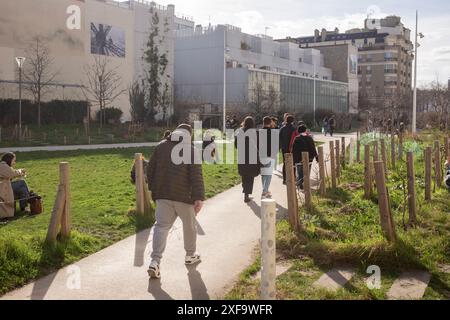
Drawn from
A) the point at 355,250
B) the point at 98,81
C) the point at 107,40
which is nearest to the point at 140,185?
the point at 355,250

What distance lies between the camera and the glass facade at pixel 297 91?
6019 centimetres

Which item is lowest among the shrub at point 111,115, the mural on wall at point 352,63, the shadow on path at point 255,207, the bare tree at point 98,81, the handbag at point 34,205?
the shadow on path at point 255,207

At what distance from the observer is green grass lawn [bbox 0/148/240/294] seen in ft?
21.6

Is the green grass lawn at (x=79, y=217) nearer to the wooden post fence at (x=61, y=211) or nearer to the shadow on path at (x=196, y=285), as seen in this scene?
the wooden post fence at (x=61, y=211)

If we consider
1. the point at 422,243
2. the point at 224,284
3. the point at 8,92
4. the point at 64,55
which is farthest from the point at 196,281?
the point at 64,55

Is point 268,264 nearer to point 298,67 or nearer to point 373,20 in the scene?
point 298,67

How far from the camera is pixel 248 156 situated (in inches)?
443

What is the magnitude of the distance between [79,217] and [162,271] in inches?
137

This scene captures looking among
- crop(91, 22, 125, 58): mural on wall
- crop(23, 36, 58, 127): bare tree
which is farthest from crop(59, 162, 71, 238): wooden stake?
crop(91, 22, 125, 58): mural on wall

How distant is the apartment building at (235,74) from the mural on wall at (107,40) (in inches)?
358

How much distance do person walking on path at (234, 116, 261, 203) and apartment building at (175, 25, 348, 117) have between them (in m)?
43.4

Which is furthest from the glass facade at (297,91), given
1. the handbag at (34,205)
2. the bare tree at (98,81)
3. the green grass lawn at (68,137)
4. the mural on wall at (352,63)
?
the handbag at (34,205)

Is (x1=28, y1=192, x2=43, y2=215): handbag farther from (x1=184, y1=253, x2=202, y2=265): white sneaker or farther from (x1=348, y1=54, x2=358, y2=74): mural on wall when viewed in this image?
(x1=348, y1=54, x2=358, y2=74): mural on wall

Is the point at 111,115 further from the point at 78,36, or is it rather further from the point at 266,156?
the point at 266,156
